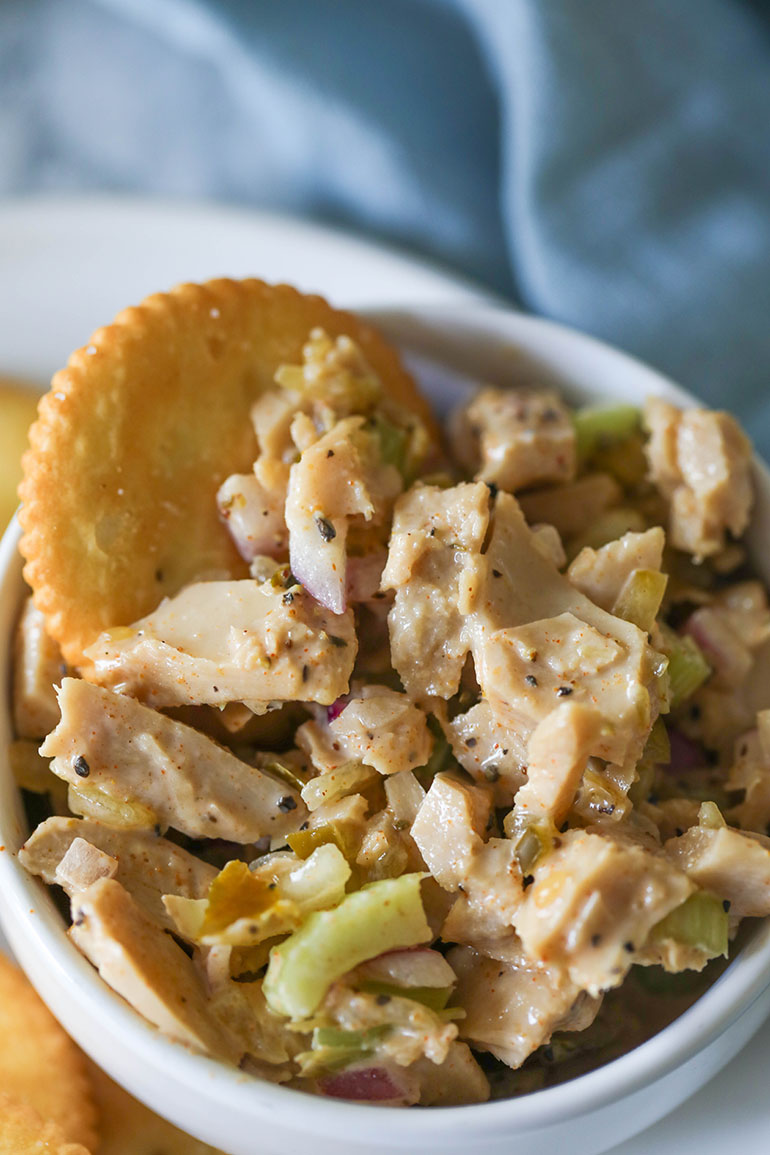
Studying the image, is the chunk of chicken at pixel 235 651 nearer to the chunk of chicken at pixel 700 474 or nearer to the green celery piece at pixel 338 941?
the green celery piece at pixel 338 941

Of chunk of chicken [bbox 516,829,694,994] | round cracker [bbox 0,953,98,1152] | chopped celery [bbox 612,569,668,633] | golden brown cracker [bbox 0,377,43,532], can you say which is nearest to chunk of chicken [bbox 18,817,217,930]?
round cracker [bbox 0,953,98,1152]

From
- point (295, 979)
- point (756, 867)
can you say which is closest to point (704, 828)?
point (756, 867)

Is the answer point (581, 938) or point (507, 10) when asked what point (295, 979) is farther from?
point (507, 10)

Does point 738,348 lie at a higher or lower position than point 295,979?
higher

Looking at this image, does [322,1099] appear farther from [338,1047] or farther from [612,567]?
[612,567]

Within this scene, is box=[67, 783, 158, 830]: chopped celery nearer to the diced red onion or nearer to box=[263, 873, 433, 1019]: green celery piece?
box=[263, 873, 433, 1019]: green celery piece

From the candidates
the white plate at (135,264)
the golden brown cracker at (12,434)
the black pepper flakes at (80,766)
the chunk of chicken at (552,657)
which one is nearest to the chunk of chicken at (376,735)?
the chunk of chicken at (552,657)
